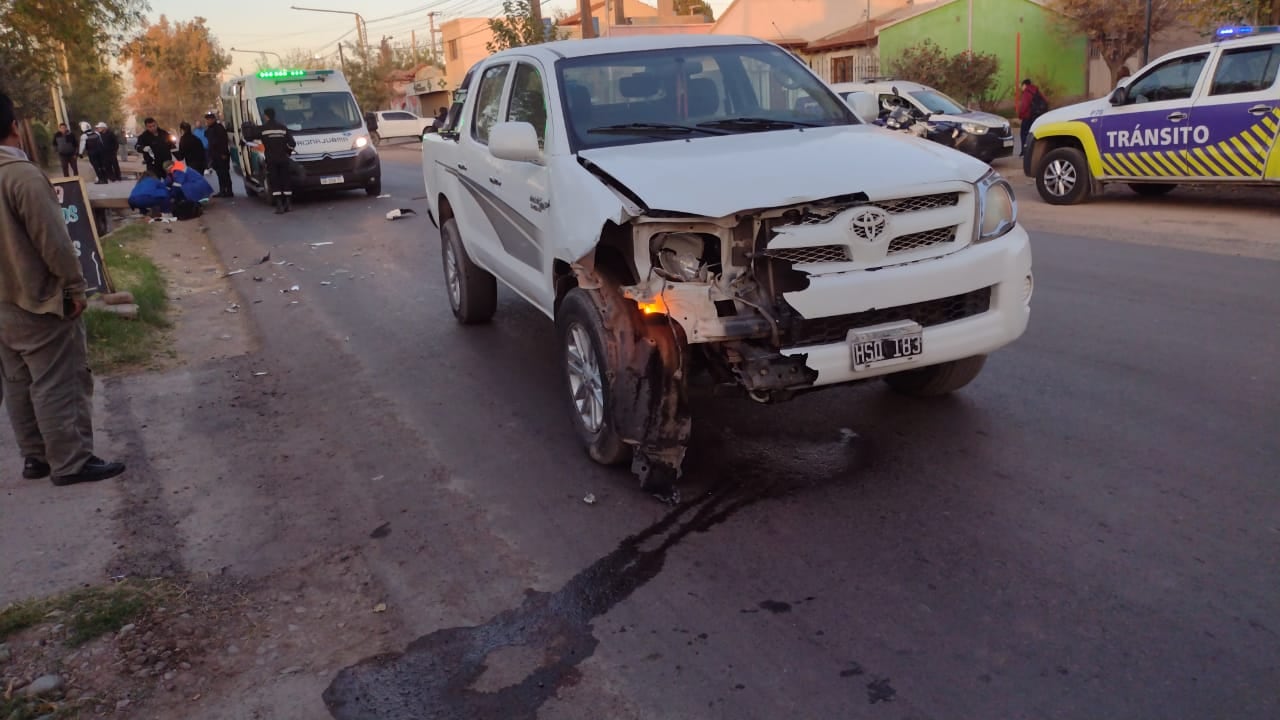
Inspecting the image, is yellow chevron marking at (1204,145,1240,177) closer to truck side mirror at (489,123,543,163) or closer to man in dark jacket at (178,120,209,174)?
truck side mirror at (489,123,543,163)

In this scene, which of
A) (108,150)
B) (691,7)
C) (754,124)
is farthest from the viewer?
(691,7)

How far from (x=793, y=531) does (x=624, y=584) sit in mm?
785

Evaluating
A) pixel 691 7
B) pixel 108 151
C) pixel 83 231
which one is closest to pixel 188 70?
pixel 691 7

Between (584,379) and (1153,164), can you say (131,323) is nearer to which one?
(584,379)

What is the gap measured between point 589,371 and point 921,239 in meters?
1.66

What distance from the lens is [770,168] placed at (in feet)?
15.1

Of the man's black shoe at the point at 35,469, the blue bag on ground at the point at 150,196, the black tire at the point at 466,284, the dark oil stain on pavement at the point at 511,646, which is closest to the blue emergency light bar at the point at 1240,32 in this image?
the black tire at the point at 466,284

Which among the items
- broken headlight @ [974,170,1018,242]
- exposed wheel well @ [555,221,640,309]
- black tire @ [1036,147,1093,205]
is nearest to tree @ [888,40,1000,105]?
black tire @ [1036,147,1093,205]

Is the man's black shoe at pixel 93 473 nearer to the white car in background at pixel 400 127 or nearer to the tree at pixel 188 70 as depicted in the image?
the white car in background at pixel 400 127

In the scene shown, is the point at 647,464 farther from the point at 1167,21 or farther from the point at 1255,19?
the point at 1167,21

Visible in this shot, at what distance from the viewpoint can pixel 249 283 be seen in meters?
11.4

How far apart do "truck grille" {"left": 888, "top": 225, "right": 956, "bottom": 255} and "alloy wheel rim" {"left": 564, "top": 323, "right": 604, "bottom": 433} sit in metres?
1.43

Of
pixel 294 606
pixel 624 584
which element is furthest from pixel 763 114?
pixel 294 606

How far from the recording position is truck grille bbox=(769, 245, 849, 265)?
170 inches
